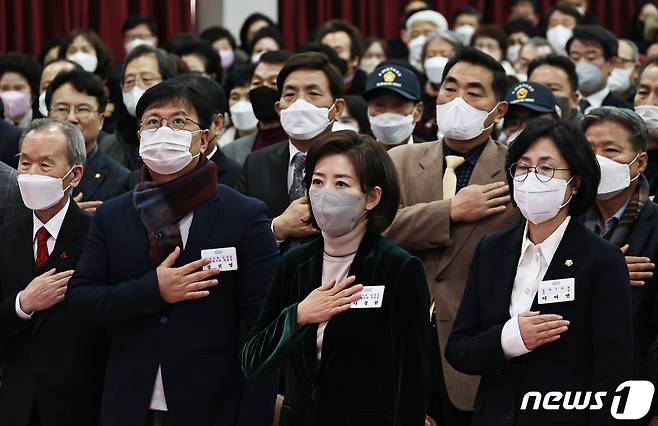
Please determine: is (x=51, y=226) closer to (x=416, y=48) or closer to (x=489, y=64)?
(x=489, y=64)

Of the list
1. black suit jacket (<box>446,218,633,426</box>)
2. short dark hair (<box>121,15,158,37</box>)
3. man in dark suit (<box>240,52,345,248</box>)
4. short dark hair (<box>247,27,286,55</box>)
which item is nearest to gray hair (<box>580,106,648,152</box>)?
black suit jacket (<box>446,218,633,426</box>)

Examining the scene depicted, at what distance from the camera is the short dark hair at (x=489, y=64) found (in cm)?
454

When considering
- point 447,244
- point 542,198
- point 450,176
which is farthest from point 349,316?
point 450,176

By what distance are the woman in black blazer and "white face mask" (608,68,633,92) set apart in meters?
→ 4.50

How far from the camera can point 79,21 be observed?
1063 cm

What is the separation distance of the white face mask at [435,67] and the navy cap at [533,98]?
2.09 m

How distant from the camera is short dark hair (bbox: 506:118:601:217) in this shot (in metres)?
3.68

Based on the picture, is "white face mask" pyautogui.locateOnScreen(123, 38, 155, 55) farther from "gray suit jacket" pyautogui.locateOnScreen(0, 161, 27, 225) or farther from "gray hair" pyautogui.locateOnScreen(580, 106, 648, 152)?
"gray hair" pyautogui.locateOnScreen(580, 106, 648, 152)

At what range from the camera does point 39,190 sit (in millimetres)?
4258

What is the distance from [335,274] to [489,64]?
1.37 m

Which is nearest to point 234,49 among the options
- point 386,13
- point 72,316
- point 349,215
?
point 386,13

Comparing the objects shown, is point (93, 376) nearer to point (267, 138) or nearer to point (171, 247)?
point (171, 247)
